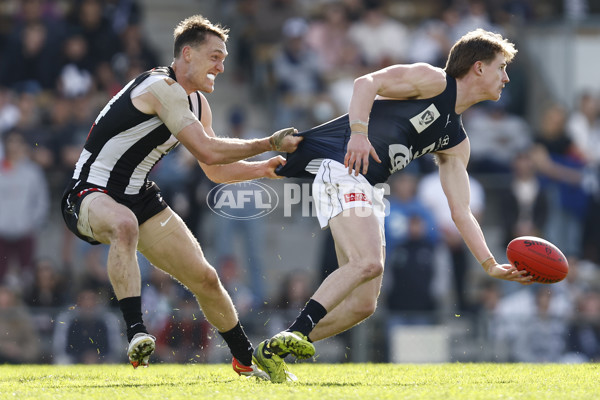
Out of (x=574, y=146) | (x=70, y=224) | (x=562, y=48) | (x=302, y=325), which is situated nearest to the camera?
(x=302, y=325)

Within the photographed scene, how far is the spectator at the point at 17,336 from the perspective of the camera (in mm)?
10141

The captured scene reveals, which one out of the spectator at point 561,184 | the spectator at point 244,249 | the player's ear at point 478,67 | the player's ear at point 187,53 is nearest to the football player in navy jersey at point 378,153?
the player's ear at point 478,67

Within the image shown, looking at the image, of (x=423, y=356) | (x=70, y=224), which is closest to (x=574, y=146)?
(x=423, y=356)

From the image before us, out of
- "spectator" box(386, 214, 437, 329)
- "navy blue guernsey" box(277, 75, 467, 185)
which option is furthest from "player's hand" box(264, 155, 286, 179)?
"spectator" box(386, 214, 437, 329)

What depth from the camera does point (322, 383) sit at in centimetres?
651

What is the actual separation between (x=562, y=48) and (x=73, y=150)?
269 inches

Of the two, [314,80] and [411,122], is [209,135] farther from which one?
[314,80]

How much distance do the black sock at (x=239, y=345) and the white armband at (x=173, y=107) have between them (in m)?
1.50

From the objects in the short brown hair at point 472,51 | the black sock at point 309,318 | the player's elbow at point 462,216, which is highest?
the short brown hair at point 472,51

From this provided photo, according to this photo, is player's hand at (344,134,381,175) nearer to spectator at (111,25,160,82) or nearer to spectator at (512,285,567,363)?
spectator at (512,285,567,363)

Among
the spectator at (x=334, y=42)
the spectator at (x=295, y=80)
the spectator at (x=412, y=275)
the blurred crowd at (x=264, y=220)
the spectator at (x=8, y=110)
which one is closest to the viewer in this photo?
the blurred crowd at (x=264, y=220)

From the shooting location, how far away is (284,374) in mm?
6398

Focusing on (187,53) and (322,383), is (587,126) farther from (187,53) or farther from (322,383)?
(322,383)

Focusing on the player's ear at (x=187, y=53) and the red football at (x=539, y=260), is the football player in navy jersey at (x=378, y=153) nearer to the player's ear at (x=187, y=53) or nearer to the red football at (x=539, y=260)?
the red football at (x=539, y=260)
